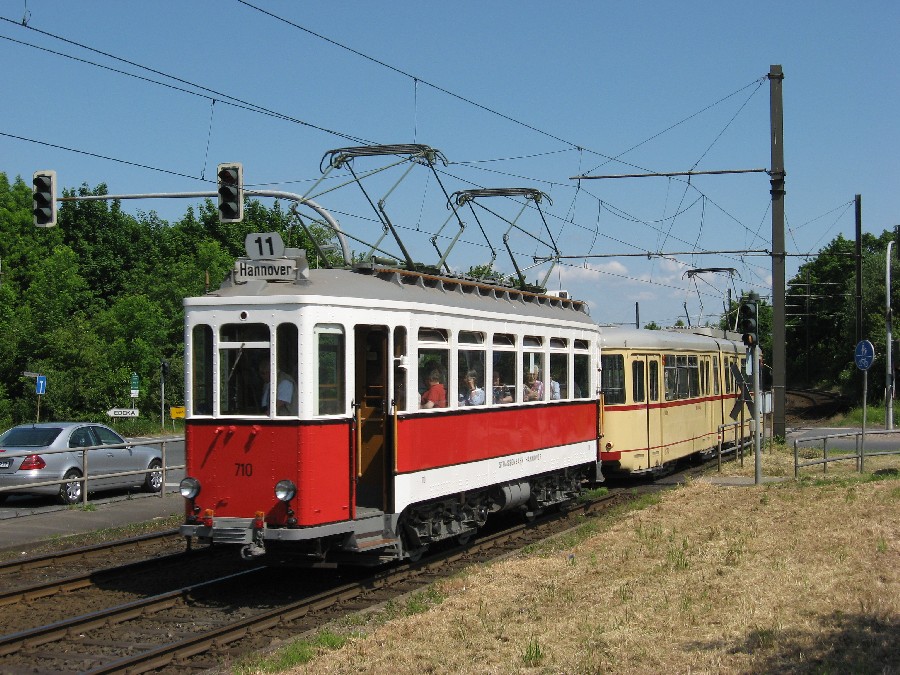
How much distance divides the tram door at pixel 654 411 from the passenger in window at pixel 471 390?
799cm

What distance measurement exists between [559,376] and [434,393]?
414 cm

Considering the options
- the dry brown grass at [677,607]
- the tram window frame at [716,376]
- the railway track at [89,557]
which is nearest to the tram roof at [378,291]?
the dry brown grass at [677,607]

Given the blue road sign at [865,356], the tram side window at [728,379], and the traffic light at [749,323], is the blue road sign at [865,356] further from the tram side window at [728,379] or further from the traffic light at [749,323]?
the tram side window at [728,379]

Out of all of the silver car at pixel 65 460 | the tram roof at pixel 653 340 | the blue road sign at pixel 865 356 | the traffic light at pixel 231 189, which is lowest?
the silver car at pixel 65 460

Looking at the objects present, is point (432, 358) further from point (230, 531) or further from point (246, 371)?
point (230, 531)

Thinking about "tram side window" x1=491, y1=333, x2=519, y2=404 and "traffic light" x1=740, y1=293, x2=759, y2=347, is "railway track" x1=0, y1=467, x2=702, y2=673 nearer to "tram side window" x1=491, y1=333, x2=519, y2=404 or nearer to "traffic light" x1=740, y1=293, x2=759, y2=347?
"tram side window" x1=491, y1=333, x2=519, y2=404

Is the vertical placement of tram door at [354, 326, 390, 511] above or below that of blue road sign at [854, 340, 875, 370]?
below

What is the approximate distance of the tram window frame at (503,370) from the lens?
1360 cm

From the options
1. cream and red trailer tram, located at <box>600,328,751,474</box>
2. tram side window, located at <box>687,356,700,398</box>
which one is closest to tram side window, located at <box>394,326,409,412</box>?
cream and red trailer tram, located at <box>600,328,751,474</box>

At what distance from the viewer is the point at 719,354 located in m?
25.7

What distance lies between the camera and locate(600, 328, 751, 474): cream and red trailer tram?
19.8 metres

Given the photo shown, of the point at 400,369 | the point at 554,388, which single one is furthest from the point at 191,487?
the point at 554,388

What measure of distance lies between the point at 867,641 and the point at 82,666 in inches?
234

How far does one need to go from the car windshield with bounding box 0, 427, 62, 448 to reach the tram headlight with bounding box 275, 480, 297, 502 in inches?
429
